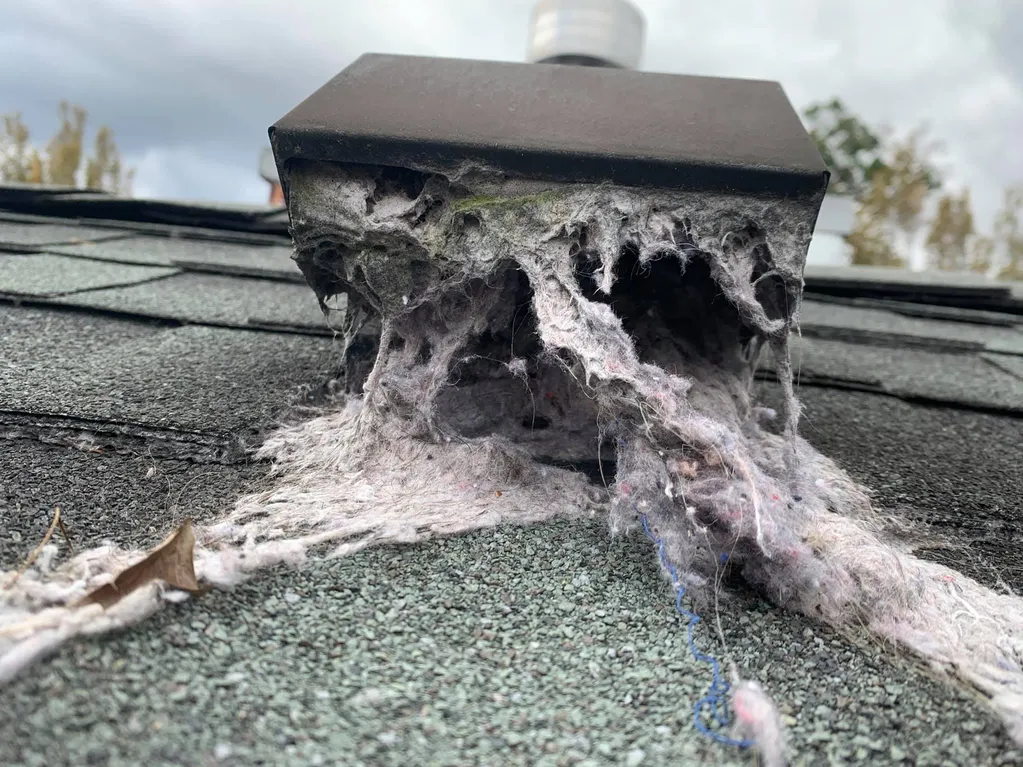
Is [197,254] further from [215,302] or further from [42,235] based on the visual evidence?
[215,302]

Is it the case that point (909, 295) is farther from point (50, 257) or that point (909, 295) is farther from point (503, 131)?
point (50, 257)

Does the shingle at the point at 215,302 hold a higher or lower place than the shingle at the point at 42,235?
lower

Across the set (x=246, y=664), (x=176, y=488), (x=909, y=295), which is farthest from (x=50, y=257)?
(x=909, y=295)

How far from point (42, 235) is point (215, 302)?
1.39 m

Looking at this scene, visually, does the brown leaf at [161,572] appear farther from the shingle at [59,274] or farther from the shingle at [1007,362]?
the shingle at [1007,362]

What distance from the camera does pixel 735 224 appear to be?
106 centimetres

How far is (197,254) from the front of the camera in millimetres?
2859

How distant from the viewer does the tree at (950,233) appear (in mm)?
15547

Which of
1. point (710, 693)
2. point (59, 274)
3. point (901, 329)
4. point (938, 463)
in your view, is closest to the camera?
point (710, 693)

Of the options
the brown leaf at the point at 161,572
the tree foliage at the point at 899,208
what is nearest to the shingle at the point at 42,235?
the brown leaf at the point at 161,572

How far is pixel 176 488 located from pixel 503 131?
73cm

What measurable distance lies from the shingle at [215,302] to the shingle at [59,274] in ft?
0.22

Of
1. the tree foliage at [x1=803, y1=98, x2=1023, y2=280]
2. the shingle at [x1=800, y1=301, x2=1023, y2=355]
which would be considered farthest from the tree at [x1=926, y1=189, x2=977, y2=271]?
the shingle at [x1=800, y1=301, x2=1023, y2=355]

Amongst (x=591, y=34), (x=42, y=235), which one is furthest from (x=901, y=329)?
(x=42, y=235)
